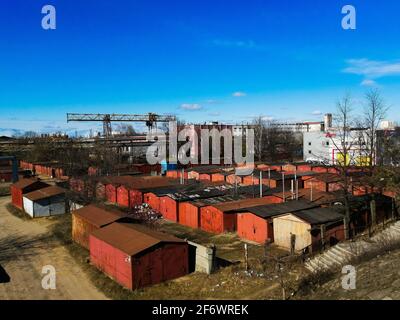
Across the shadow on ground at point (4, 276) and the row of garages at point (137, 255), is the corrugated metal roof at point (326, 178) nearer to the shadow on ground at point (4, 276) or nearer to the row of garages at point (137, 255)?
the row of garages at point (137, 255)

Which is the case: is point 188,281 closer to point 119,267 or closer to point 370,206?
point 119,267

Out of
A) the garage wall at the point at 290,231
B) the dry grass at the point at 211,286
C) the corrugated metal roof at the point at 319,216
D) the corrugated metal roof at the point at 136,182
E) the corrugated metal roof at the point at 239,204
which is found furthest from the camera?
the corrugated metal roof at the point at 136,182

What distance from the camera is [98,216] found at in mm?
20766

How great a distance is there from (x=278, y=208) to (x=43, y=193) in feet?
61.3

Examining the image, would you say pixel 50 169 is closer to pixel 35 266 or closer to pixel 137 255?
pixel 35 266

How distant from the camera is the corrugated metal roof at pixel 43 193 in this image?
99.0 feet

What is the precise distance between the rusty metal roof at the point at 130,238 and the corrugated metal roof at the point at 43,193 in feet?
45.9

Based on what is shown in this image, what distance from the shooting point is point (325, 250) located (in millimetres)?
17078

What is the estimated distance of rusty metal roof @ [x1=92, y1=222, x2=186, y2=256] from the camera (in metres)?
15.1

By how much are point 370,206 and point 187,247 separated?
12197 millimetres

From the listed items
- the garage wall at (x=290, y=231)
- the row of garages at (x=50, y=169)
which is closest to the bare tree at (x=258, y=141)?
the row of garages at (x=50, y=169)

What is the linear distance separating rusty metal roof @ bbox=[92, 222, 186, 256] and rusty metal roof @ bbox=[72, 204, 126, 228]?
4.24ft

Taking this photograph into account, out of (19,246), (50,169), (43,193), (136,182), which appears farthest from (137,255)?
(50,169)
